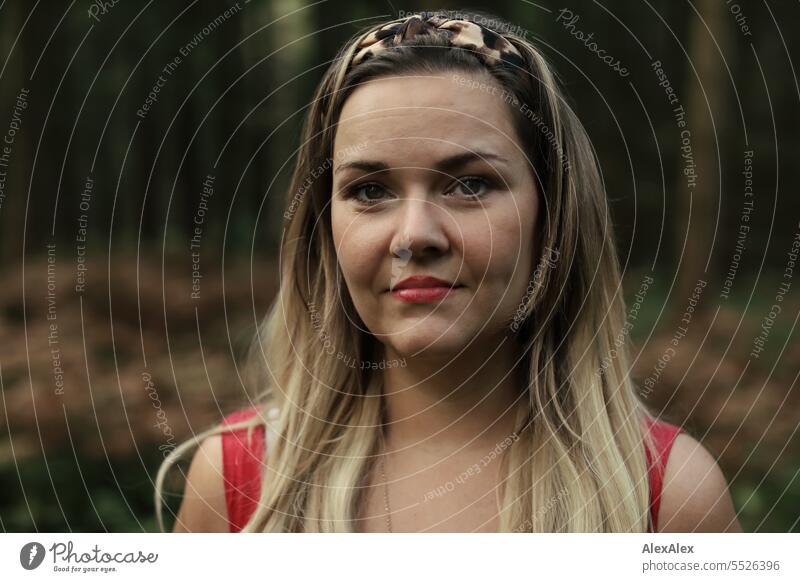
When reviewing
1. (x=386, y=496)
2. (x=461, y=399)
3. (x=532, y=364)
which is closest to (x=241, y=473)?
(x=386, y=496)

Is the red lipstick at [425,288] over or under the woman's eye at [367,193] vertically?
under

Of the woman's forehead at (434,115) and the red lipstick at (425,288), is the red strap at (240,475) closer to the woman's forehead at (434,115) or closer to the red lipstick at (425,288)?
the red lipstick at (425,288)

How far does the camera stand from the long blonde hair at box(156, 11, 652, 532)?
1.50 meters

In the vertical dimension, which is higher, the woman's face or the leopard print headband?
the leopard print headband

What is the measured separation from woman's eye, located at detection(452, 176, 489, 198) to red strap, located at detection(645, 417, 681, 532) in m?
0.58

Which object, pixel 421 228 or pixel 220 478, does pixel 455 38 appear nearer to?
pixel 421 228

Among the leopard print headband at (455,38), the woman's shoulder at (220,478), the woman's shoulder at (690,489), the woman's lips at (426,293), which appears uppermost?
the leopard print headband at (455,38)

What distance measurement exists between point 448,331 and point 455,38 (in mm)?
513

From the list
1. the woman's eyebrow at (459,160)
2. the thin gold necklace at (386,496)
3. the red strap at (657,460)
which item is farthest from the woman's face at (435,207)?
the red strap at (657,460)

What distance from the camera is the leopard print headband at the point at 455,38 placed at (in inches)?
56.6

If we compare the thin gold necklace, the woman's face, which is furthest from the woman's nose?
the thin gold necklace

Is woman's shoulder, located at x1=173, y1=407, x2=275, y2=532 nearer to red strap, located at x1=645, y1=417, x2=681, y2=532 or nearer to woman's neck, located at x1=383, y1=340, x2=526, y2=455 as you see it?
woman's neck, located at x1=383, y1=340, x2=526, y2=455

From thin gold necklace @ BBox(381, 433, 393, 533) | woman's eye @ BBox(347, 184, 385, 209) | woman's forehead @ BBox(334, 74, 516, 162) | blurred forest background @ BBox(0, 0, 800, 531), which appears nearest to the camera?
woman's forehead @ BBox(334, 74, 516, 162)

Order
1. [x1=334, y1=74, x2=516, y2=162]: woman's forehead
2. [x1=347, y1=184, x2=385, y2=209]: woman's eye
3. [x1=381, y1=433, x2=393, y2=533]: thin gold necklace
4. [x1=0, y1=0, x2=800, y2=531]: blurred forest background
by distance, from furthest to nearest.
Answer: [x1=0, y1=0, x2=800, y2=531]: blurred forest background → [x1=381, y1=433, x2=393, y2=533]: thin gold necklace → [x1=347, y1=184, x2=385, y2=209]: woman's eye → [x1=334, y1=74, x2=516, y2=162]: woman's forehead
